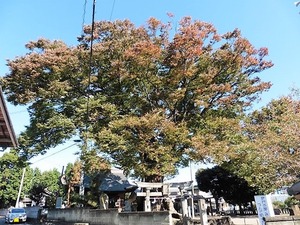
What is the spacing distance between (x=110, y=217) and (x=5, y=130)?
34.5 ft

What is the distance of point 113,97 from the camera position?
65.6 ft

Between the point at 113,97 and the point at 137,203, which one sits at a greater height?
the point at 113,97

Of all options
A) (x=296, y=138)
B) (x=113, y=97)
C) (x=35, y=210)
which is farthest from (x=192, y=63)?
(x=35, y=210)

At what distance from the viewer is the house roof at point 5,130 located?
5.56 m

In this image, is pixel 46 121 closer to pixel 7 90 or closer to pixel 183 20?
pixel 7 90

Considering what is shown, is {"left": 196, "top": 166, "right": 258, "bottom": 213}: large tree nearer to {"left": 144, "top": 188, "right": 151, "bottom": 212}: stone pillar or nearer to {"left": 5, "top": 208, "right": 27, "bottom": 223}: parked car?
A: {"left": 144, "top": 188, "right": 151, "bottom": 212}: stone pillar

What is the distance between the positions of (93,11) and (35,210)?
3086 cm

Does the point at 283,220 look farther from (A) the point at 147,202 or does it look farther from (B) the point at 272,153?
(A) the point at 147,202

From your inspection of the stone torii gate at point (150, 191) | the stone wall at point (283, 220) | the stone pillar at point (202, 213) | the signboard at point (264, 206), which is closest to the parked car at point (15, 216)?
the stone torii gate at point (150, 191)

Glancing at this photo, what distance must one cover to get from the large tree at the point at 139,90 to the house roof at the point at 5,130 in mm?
9427

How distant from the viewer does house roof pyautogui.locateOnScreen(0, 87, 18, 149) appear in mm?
5564

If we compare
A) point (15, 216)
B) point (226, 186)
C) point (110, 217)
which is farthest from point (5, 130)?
point (226, 186)

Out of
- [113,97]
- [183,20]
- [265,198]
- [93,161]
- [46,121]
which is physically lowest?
[265,198]

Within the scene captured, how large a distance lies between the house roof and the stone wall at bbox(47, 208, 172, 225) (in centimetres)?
721
